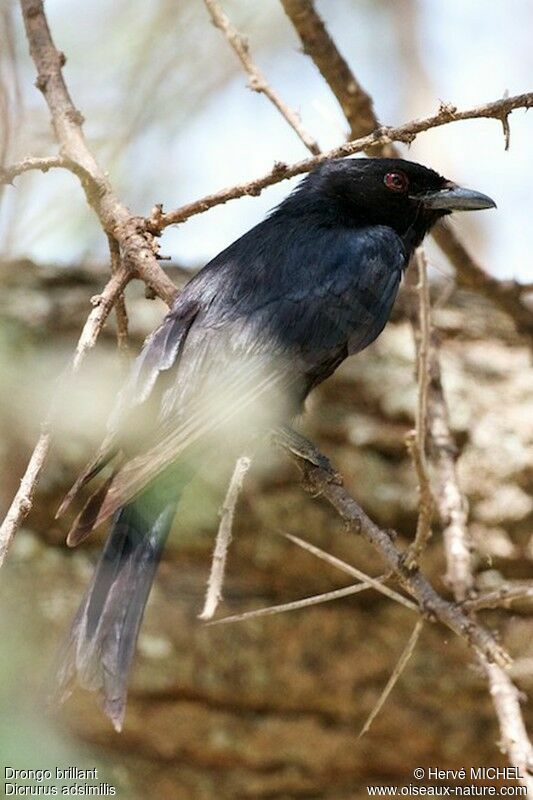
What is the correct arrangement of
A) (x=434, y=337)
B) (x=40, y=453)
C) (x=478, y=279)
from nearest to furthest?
(x=40, y=453) < (x=434, y=337) < (x=478, y=279)

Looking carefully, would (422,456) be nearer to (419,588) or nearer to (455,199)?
(419,588)

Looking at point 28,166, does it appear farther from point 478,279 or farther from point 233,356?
point 478,279

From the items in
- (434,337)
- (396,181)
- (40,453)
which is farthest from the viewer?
(434,337)

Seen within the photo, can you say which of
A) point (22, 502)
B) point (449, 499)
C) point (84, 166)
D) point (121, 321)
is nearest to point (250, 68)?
point (84, 166)

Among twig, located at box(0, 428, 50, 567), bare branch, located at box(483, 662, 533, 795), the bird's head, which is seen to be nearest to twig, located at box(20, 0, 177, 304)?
twig, located at box(0, 428, 50, 567)

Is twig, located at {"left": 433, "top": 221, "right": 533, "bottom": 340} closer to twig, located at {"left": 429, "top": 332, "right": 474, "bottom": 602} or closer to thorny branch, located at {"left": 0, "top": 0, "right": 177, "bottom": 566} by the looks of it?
twig, located at {"left": 429, "top": 332, "right": 474, "bottom": 602}

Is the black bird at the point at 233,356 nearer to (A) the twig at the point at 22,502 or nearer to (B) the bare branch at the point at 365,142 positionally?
(A) the twig at the point at 22,502

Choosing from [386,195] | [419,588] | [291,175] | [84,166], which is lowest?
[419,588]

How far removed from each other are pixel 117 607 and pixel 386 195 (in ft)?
6.85

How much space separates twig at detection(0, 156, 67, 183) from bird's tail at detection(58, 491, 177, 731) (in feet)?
3.51

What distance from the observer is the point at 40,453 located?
2752 millimetres

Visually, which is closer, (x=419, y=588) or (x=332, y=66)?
(x=419, y=588)

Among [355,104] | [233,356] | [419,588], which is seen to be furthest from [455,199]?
[419,588]

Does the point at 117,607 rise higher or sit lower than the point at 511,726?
higher
